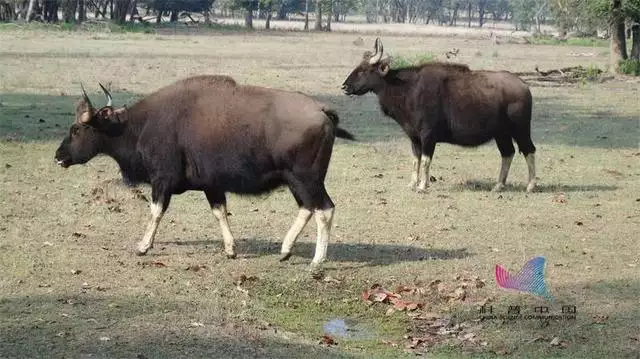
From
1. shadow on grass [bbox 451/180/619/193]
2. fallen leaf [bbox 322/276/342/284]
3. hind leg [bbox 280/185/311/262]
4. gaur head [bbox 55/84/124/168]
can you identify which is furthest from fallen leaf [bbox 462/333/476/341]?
shadow on grass [bbox 451/180/619/193]

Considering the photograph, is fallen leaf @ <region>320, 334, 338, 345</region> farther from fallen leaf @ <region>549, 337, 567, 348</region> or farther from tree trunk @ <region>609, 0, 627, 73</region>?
tree trunk @ <region>609, 0, 627, 73</region>

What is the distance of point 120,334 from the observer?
27.0ft

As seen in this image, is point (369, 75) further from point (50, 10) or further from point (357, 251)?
point (50, 10)

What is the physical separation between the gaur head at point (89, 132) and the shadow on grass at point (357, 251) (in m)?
1.20

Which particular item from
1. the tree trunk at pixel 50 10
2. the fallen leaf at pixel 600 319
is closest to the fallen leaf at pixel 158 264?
the fallen leaf at pixel 600 319

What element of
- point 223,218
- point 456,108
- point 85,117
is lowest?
point 223,218

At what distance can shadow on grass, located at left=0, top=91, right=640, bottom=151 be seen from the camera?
2054 cm

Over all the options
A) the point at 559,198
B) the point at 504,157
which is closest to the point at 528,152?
the point at 504,157

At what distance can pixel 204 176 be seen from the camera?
10945mm

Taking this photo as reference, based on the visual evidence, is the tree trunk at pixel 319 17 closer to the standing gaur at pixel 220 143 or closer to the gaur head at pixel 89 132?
the gaur head at pixel 89 132

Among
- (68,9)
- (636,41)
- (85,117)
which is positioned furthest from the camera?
(68,9)

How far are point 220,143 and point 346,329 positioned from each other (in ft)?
8.37

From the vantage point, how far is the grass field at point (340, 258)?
27.9 ft

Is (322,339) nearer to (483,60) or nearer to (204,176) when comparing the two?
(204,176)
